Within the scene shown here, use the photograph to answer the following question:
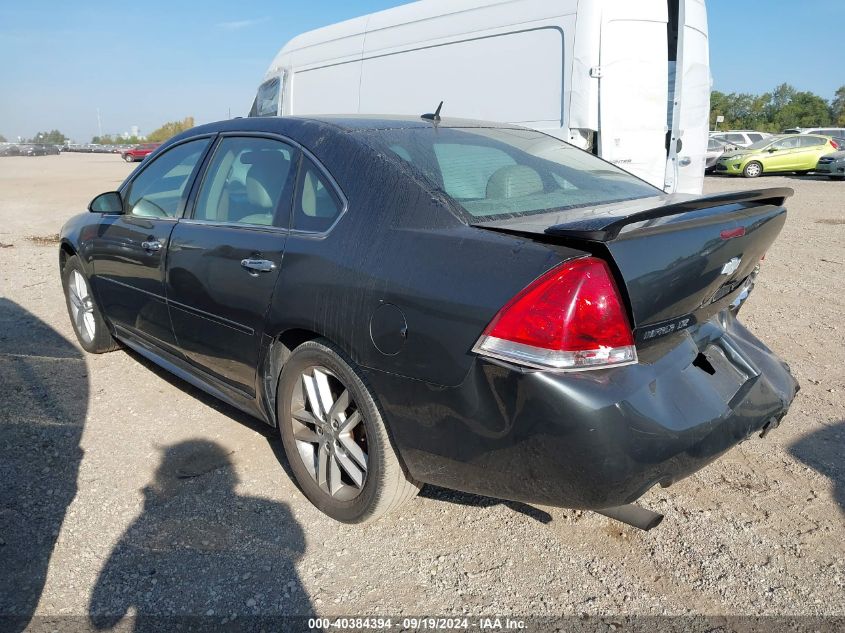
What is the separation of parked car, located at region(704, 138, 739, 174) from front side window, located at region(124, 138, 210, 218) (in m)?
23.4

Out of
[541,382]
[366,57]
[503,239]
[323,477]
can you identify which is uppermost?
[366,57]

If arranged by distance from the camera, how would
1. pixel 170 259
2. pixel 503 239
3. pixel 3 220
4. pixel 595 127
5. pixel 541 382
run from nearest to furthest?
1. pixel 541 382
2. pixel 503 239
3. pixel 170 259
4. pixel 595 127
5. pixel 3 220

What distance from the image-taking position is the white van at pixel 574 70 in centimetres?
660

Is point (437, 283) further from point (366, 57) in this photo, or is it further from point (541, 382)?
point (366, 57)

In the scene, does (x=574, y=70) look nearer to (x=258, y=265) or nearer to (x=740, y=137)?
(x=258, y=265)

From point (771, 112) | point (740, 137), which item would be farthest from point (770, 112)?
point (740, 137)

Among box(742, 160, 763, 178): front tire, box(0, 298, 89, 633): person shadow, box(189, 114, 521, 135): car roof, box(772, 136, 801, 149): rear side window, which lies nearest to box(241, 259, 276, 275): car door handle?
box(189, 114, 521, 135): car roof

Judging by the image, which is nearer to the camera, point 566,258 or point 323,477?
point 566,258

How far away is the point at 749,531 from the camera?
2688mm

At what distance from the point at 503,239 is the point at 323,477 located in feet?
4.30

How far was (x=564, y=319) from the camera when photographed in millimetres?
2033

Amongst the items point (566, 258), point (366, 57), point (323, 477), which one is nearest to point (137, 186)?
point (323, 477)

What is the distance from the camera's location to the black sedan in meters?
2.07

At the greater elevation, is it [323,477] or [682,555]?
[323,477]
